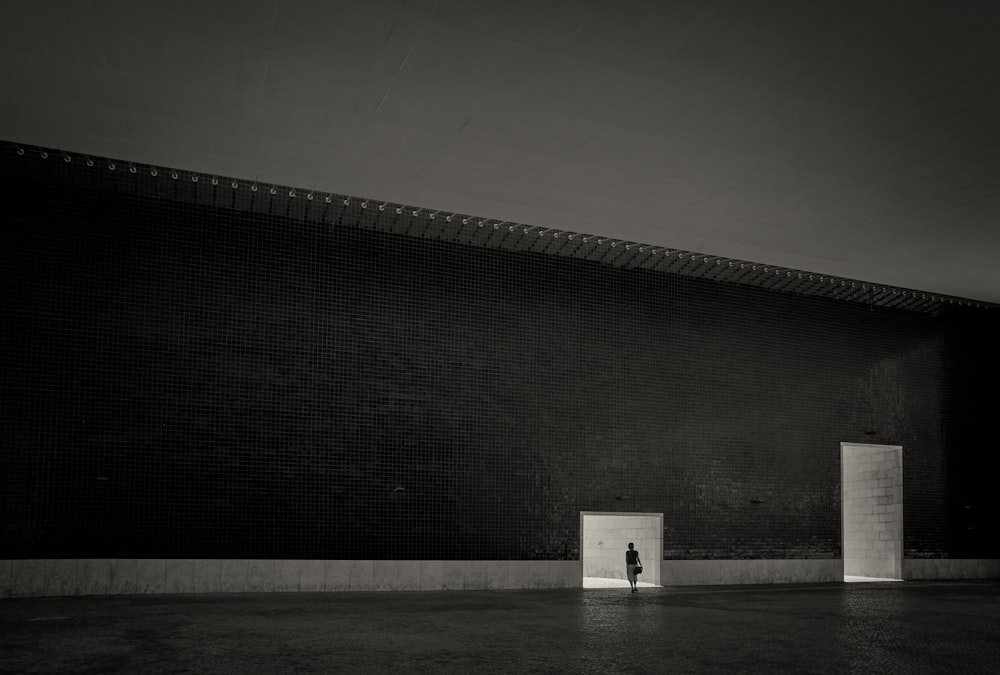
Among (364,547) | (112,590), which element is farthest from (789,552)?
(112,590)

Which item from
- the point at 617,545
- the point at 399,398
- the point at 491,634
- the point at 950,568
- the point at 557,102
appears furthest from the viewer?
the point at 950,568

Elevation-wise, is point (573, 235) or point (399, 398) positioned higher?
point (573, 235)

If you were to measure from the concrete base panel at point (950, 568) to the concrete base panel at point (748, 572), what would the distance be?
198 cm

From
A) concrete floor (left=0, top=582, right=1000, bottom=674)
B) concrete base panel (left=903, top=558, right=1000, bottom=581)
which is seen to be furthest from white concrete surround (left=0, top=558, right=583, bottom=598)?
concrete base panel (left=903, top=558, right=1000, bottom=581)

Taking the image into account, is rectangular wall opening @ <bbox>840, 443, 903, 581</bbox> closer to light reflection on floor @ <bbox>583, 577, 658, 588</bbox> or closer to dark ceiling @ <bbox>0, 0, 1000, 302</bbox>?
light reflection on floor @ <bbox>583, 577, 658, 588</bbox>

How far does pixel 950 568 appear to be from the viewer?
19594mm

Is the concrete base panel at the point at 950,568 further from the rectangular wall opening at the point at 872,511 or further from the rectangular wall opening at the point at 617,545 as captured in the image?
the rectangular wall opening at the point at 617,545

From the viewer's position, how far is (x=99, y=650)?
25.7ft

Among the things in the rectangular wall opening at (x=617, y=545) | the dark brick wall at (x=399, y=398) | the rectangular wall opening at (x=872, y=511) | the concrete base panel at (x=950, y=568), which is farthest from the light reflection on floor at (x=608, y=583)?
the concrete base panel at (x=950, y=568)

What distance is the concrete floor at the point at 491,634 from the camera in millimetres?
7453

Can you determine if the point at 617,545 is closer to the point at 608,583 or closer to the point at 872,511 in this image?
the point at 608,583

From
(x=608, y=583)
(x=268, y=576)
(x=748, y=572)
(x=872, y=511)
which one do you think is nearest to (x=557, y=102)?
(x=268, y=576)

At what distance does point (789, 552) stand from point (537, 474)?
6.00 m

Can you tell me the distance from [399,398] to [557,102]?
6.38 meters
